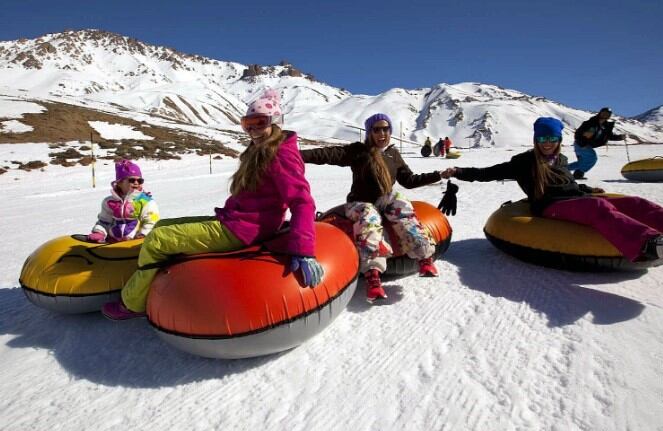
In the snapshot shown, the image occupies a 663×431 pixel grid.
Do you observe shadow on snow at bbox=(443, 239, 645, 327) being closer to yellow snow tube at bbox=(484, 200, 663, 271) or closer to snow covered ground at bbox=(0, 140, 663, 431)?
snow covered ground at bbox=(0, 140, 663, 431)

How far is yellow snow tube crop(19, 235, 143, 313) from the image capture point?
3113 millimetres

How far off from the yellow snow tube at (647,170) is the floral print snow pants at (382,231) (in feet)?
26.8

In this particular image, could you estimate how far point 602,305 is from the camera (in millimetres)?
3064

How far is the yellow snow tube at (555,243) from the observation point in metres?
3.39

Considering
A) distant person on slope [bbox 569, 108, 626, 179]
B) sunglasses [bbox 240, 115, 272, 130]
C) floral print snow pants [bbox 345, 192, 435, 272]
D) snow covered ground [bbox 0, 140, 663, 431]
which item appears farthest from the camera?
distant person on slope [bbox 569, 108, 626, 179]

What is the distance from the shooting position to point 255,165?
2689 mm

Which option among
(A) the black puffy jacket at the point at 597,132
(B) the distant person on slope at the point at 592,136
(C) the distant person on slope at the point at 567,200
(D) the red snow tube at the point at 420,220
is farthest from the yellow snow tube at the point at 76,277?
(A) the black puffy jacket at the point at 597,132

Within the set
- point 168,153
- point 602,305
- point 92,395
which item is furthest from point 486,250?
point 168,153

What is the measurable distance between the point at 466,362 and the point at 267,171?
1902mm


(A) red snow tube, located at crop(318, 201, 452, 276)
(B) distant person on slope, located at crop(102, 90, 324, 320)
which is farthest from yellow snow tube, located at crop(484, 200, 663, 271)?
(B) distant person on slope, located at crop(102, 90, 324, 320)

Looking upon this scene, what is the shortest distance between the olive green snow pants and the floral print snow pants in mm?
1162

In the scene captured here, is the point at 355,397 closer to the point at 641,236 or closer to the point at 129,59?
the point at 641,236

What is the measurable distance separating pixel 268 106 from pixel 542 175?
2.96 meters

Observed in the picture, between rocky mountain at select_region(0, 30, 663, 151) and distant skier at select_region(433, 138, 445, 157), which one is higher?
rocky mountain at select_region(0, 30, 663, 151)
